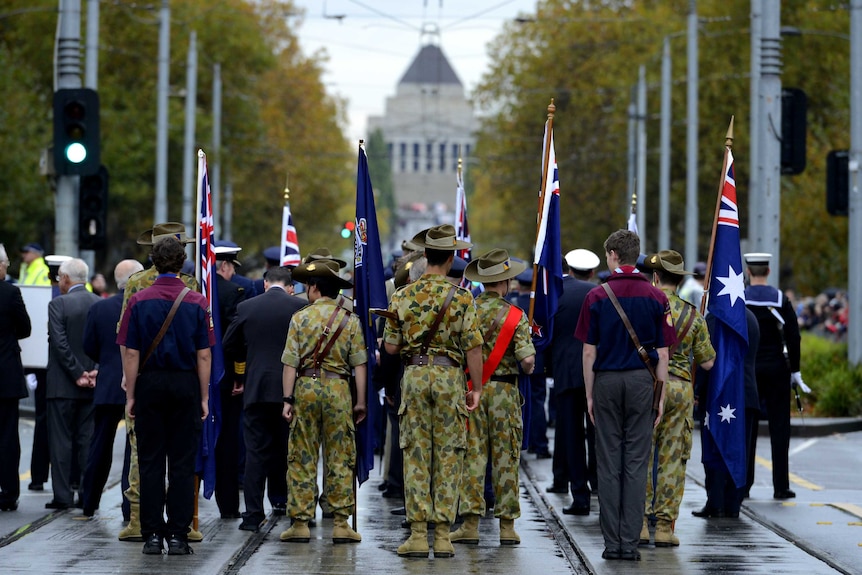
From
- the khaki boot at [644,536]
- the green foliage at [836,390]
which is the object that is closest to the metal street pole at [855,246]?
the green foliage at [836,390]

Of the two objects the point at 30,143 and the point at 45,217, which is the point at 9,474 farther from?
the point at 45,217

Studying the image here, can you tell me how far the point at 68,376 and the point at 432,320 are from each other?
3929 millimetres

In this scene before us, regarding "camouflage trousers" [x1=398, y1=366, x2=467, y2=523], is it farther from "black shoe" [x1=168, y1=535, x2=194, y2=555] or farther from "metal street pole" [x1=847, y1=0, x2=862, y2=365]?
"metal street pole" [x1=847, y1=0, x2=862, y2=365]

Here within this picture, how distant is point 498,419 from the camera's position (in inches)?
456

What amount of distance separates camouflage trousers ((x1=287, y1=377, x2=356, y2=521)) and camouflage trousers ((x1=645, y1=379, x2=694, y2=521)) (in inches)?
79.1

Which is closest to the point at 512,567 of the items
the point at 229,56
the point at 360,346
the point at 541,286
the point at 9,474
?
the point at 360,346

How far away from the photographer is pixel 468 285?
15828 millimetres

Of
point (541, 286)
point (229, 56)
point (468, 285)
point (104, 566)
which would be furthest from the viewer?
point (229, 56)

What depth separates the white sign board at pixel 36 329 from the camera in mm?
14773

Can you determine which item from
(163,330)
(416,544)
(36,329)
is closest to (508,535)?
(416,544)

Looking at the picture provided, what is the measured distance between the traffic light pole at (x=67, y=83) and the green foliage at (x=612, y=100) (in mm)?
28107

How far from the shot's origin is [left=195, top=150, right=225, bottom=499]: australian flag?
1215cm

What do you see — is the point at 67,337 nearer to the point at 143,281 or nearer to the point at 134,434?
the point at 143,281

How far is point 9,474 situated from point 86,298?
148 centimetres
